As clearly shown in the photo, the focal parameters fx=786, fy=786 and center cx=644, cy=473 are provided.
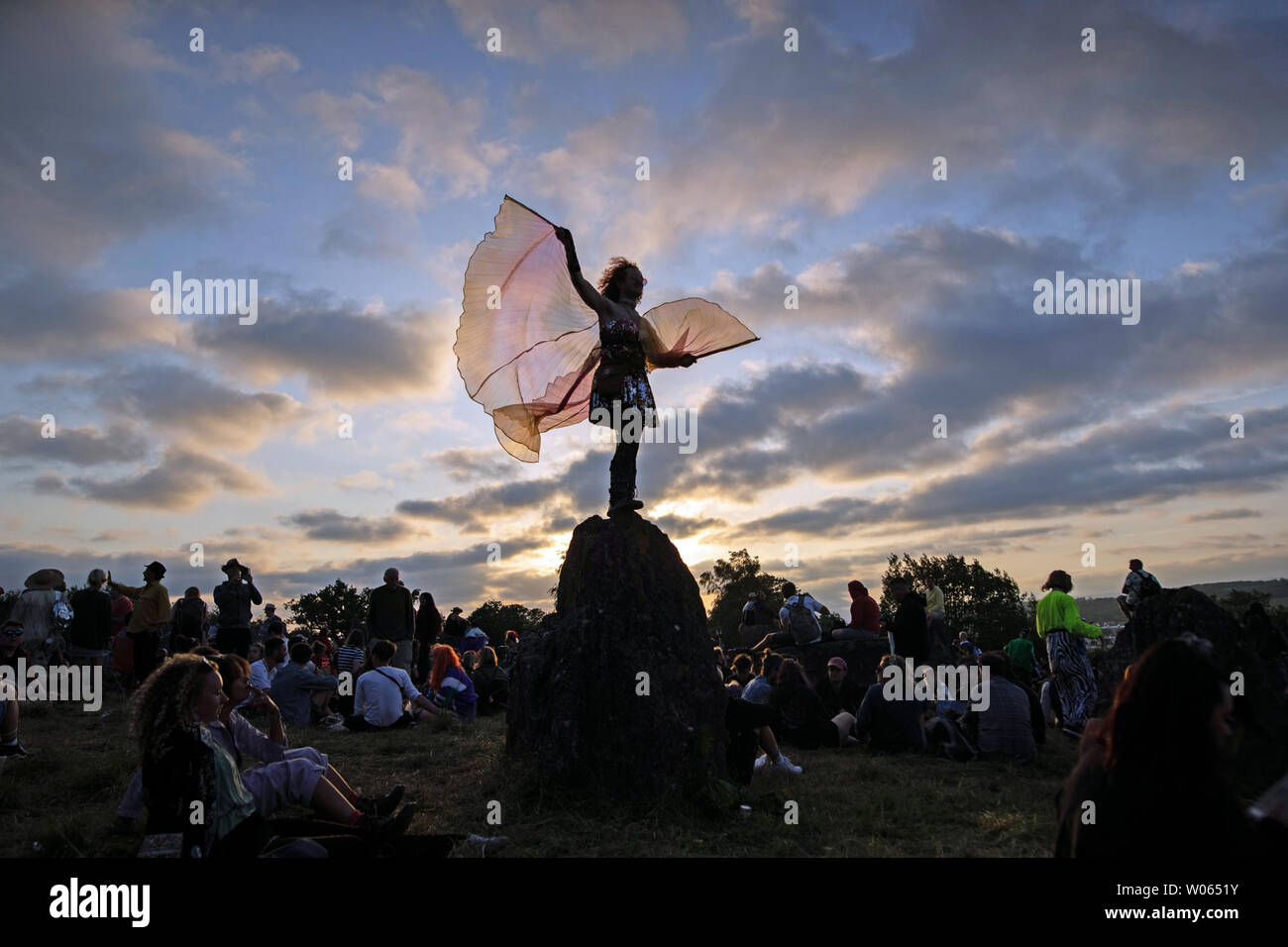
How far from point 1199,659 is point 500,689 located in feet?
37.6

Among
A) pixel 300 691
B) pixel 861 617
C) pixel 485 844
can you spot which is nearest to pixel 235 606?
pixel 300 691

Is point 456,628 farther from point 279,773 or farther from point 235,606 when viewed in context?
point 279,773

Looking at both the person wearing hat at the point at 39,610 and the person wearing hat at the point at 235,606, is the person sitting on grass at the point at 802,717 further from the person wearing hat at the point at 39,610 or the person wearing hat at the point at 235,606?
the person wearing hat at the point at 39,610

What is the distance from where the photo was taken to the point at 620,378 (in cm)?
761

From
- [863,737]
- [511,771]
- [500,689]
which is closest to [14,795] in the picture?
[511,771]

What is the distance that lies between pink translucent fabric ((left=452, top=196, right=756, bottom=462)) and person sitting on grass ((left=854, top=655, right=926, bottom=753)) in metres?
5.12

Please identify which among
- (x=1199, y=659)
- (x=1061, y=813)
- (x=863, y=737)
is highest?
(x=1199, y=659)

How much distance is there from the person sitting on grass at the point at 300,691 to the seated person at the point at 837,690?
703 centimetres

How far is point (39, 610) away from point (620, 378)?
1033 centimetres
